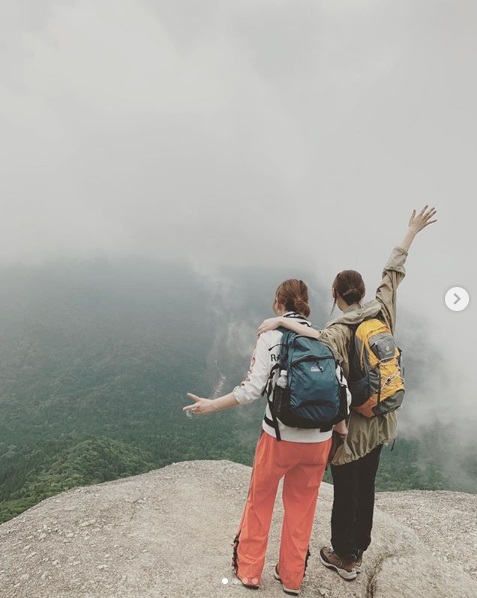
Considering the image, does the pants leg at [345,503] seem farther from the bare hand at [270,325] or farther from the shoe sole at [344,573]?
the bare hand at [270,325]

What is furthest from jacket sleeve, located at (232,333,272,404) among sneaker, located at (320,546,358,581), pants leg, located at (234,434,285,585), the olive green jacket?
sneaker, located at (320,546,358,581)

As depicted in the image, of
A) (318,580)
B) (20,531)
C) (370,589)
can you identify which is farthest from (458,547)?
(20,531)

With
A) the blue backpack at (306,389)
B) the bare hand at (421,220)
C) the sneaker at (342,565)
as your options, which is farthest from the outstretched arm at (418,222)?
the sneaker at (342,565)

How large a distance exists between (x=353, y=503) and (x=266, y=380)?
2.38 metres

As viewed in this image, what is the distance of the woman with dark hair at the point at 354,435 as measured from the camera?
4.90 m

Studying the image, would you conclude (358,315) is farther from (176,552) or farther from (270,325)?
(176,552)

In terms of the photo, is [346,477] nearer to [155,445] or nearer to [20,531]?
[20,531]

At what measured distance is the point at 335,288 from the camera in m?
5.23

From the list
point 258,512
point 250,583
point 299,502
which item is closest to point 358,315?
point 299,502

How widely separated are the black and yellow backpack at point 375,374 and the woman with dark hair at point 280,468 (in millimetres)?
474

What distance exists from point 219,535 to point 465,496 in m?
12.8

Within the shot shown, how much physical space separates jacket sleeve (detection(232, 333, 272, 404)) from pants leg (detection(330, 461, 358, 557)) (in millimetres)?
1761

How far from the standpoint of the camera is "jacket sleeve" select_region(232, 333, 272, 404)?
166 inches

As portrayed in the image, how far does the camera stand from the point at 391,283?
5562 mm
